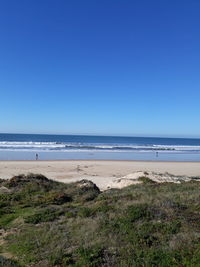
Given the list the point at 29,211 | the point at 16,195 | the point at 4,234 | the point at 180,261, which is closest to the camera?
the point at 180,261

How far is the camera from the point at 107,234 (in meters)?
6.73

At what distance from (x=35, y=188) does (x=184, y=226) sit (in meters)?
9.38

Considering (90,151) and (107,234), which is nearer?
(107,234)

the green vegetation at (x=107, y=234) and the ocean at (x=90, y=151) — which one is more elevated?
the green vegetation at (x=107, y=234)

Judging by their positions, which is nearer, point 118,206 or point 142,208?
point 142,208

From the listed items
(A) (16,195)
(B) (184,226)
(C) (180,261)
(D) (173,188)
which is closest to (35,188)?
(A) (16,195)

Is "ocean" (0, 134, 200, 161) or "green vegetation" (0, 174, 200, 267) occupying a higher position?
"green vegetation" (0, 174, 200, 267)

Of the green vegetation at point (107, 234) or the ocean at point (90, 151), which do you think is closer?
the green vegetation at point (107, 234)

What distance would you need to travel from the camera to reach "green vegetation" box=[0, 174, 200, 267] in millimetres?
5555

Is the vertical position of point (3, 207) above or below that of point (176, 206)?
below

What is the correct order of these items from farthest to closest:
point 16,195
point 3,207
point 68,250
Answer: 1. point 16,195
2. point 3,207
3. point 68,250

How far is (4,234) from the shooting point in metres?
7.71

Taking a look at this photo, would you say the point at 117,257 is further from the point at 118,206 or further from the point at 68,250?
the point at 118,206

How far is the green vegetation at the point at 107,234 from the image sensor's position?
5.55m
